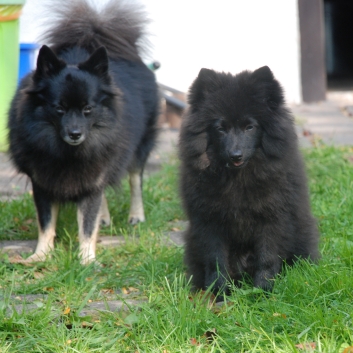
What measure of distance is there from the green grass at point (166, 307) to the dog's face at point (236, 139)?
2.12 ft

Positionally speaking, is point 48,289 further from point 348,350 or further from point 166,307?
point 348,350

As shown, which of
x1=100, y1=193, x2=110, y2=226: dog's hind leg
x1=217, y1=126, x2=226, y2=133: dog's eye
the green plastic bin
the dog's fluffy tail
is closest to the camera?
x1=217, y1=126, x2=226, y2=133: dog's eye

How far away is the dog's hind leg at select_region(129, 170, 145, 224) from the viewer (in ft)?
16.7

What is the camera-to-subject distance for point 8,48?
6707 mm

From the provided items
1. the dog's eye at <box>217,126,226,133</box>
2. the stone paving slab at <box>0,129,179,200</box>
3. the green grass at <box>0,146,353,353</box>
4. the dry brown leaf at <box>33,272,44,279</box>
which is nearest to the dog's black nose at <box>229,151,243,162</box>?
the dog's eye at <box>217,126,226,133</box>

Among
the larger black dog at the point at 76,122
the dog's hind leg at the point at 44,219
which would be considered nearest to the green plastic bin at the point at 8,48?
the larger black dog at the point at 76,122

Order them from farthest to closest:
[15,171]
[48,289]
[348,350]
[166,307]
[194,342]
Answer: [15,171]
[48,289]
[166,307]
[194,342]
[348,350]

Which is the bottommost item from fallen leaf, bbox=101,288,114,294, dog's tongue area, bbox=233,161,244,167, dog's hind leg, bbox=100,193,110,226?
fallen leaf, bbox=101,288,114,294

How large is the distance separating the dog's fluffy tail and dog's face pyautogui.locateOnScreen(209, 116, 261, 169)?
1859mm

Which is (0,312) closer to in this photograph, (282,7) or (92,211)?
(92,211)

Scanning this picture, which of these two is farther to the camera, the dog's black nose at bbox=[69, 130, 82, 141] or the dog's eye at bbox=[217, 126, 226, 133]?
the dog's black nose at bbox=[69, 130, 82, 141]

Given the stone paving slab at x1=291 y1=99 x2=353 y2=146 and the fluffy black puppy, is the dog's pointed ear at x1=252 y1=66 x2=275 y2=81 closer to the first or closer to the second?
the fluffy black puppy

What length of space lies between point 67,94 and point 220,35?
19.5 ft

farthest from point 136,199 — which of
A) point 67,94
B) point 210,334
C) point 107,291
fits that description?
point 210,334
